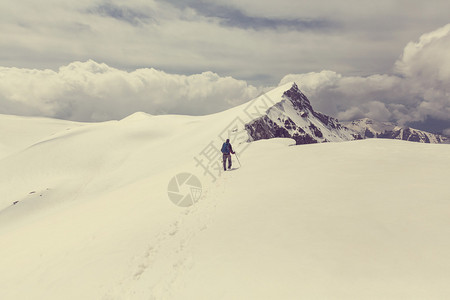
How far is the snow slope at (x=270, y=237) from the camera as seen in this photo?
7.36 m

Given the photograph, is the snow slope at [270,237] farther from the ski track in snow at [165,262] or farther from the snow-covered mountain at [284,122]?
the snow-covered mountain at [284,122]

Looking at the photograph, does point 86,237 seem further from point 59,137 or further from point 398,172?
point 59,137

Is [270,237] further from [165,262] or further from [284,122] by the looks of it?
[284,122]

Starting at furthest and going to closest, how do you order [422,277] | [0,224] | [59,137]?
[59,137] < [0,224] < [422,277]

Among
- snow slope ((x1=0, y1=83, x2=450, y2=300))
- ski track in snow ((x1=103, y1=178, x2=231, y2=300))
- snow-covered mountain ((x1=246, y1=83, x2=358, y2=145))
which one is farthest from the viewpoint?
snow-covered mountain ((x1=246, y1=83, x2=358, y2=145))

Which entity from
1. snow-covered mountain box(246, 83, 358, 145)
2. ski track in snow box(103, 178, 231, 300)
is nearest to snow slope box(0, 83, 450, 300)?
ski track in snow box(103, 178, 231, 300)

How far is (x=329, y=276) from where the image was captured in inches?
286

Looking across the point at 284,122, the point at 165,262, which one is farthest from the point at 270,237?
the point at 284,122

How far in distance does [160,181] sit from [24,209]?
53.6 metres

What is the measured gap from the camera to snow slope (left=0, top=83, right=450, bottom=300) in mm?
7359

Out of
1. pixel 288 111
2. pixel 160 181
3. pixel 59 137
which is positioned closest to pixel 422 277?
pixel 160 181

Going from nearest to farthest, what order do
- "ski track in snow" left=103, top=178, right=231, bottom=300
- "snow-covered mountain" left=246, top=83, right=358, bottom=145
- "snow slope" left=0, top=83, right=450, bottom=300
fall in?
"snow slope" left=0, top=83, right=450, bottom=300
"ski track in snow" left=103, top=178, right=231, bottom=300
"snow-covered mountain" left=246, top=83, right=358, bottom=145

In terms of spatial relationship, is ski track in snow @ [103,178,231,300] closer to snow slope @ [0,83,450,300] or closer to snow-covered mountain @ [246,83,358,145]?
snow slope @ [0,83,450,300]

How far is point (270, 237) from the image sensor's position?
9484mm
